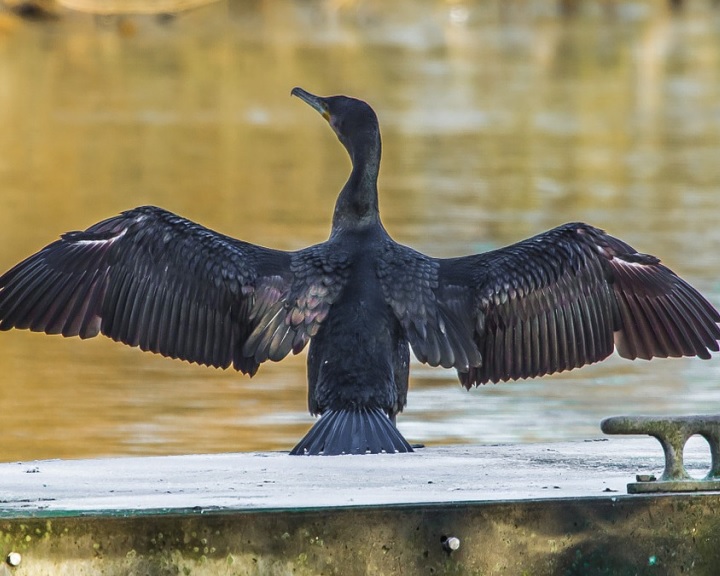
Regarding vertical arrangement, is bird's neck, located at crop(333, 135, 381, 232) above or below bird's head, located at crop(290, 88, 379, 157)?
below

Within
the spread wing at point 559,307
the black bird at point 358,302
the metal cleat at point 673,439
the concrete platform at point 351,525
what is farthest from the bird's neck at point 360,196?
the metal cleat at point 673,439

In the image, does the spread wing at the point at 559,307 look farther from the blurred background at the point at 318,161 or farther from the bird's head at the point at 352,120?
the blurred background at the point at 318,161

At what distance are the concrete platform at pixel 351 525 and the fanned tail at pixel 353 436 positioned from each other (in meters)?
0.59

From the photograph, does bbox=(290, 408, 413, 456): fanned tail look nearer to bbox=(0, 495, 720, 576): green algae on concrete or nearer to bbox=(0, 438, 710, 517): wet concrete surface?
bbox=(0, 438, 710, 517): wet concrete surface

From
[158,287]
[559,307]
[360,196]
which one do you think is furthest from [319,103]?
[559,307]

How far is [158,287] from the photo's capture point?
7453 millimetres

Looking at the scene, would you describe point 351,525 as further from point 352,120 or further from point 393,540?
point 352,120

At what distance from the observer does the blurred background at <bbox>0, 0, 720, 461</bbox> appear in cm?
1026

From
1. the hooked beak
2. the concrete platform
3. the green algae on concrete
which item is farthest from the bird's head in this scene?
the green algae on concrete

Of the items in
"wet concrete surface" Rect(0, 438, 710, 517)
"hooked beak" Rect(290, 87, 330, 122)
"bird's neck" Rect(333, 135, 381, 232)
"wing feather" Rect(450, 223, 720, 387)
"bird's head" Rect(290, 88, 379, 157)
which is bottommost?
"wet concrete surface" Rect(0, 438, 710, 517)

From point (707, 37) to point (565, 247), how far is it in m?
37.4

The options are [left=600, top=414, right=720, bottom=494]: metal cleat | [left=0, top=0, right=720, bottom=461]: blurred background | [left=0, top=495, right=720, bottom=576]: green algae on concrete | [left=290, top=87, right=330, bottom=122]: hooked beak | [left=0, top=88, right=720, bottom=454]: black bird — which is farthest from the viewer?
[left=0, top=0, right=720, bottom=461]: blurred background

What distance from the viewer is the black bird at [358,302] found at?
7.29 m

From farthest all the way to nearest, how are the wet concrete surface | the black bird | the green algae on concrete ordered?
the black bird < the wet concrete surface < the green algae on concrete
